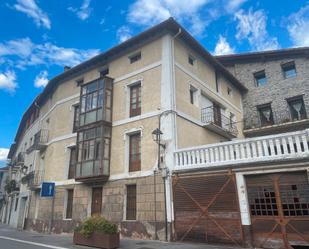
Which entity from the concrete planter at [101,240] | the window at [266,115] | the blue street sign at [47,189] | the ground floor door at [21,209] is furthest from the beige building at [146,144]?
the ground floor door at [21,209]

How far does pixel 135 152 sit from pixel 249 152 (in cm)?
613

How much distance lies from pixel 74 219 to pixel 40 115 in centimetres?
1206

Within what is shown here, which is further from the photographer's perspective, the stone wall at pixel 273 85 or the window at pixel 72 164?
the stone wall at pixel 273 85

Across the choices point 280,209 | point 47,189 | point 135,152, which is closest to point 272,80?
point 135,152

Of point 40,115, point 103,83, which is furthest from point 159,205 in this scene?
point 40,115

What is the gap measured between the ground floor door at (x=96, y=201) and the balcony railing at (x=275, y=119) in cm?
1220

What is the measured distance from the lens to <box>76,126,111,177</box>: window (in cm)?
1443

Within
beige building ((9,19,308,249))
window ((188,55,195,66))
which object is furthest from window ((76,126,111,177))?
window ((188,55,195,66))

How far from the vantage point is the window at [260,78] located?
21.2m

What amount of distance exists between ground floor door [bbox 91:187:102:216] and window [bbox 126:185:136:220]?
2.03 m

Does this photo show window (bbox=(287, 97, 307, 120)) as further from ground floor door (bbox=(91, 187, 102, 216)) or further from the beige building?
ground floor door (bbox=(91, 187, 102, 216))

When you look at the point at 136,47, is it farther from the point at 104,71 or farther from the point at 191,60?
the point at 191,60

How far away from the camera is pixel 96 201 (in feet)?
48.7

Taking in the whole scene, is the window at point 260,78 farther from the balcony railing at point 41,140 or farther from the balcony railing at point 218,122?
the balcony railing at point 41,140
